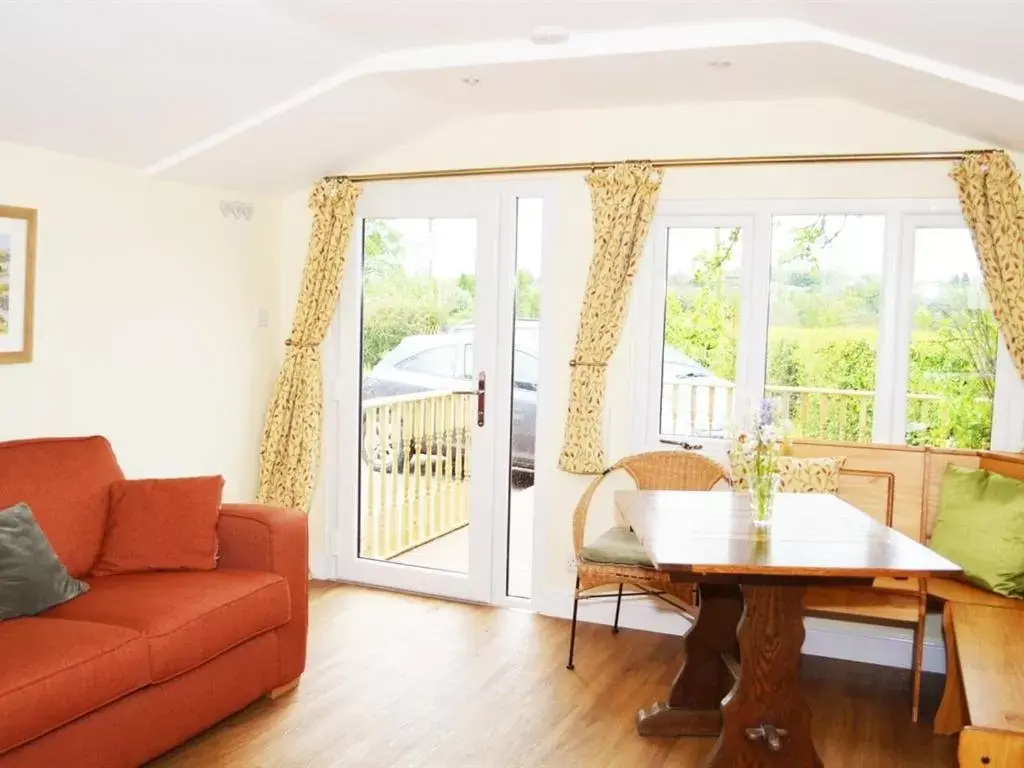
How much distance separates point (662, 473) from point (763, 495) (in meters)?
1.18

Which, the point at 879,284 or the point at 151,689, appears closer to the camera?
the point at 151,689

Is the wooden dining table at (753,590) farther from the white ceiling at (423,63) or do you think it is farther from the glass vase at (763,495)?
the white ceiling at (423,63)

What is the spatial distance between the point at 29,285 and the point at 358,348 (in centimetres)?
Result: 177

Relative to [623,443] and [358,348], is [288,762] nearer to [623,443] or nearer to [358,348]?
[623,443]

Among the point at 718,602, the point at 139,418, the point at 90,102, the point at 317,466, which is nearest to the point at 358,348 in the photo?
the point at 317,466

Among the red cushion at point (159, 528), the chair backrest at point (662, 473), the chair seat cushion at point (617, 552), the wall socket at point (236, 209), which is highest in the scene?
the wall socket at point (236, 209)

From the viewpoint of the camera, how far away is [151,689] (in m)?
3.02

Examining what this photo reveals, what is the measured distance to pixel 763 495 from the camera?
128 inches

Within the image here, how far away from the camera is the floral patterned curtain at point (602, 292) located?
176 inches

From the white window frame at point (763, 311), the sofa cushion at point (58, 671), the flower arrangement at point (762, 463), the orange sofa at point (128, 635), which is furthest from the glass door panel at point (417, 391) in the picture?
the sofa cushion at point (58, 671)

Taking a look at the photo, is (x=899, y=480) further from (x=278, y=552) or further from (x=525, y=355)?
(x=278, y=552)

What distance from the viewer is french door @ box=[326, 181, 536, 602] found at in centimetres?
488

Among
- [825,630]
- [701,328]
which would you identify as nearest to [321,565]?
[701,328]

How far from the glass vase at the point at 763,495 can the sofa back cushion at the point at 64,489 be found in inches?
90.9
